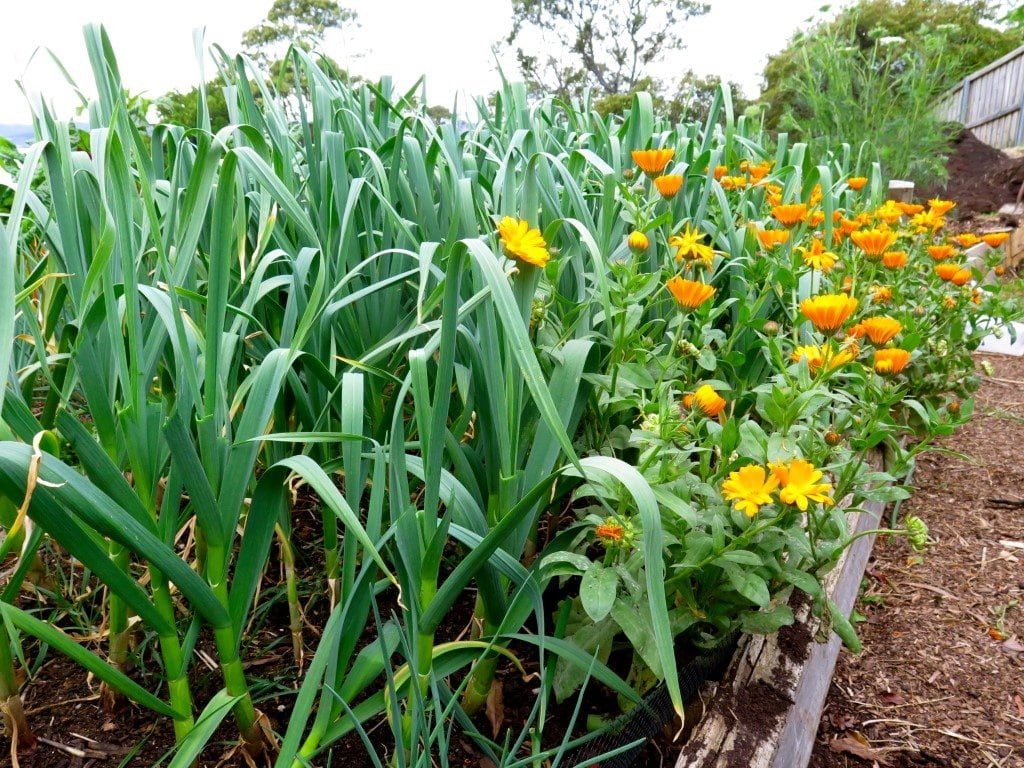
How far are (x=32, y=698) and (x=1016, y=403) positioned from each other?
10.2ft

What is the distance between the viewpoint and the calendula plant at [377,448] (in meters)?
0.76

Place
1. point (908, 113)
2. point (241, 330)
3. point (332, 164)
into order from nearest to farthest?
point (241, 330) < point (332, 164) < point (908, 113)

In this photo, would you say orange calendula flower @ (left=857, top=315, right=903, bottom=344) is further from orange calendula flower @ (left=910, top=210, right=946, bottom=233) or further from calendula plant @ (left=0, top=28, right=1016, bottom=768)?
orange calendula flower @ (left=910, top=210, right=946, bottom=233)

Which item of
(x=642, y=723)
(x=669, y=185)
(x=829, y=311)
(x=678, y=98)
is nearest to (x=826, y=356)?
(x=829, y=311)

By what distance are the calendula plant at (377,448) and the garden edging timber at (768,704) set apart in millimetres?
65

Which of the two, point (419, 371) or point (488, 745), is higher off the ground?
point (419, 371)

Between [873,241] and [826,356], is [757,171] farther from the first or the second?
[826,356]

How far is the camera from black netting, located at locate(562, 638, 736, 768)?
92 cm

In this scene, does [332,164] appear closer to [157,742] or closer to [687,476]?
[687,476]

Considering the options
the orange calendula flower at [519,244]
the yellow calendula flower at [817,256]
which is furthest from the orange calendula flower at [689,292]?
the yellow calendula flower at [817,256]

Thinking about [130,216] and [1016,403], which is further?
[1016,403]

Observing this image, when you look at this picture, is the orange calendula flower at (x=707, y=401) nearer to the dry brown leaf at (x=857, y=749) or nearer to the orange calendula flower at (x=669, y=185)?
the orange calendula flower at (x=669, y=185)

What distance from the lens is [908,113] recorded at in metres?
6.65

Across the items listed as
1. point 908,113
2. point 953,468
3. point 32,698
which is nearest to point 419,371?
point 32,698
